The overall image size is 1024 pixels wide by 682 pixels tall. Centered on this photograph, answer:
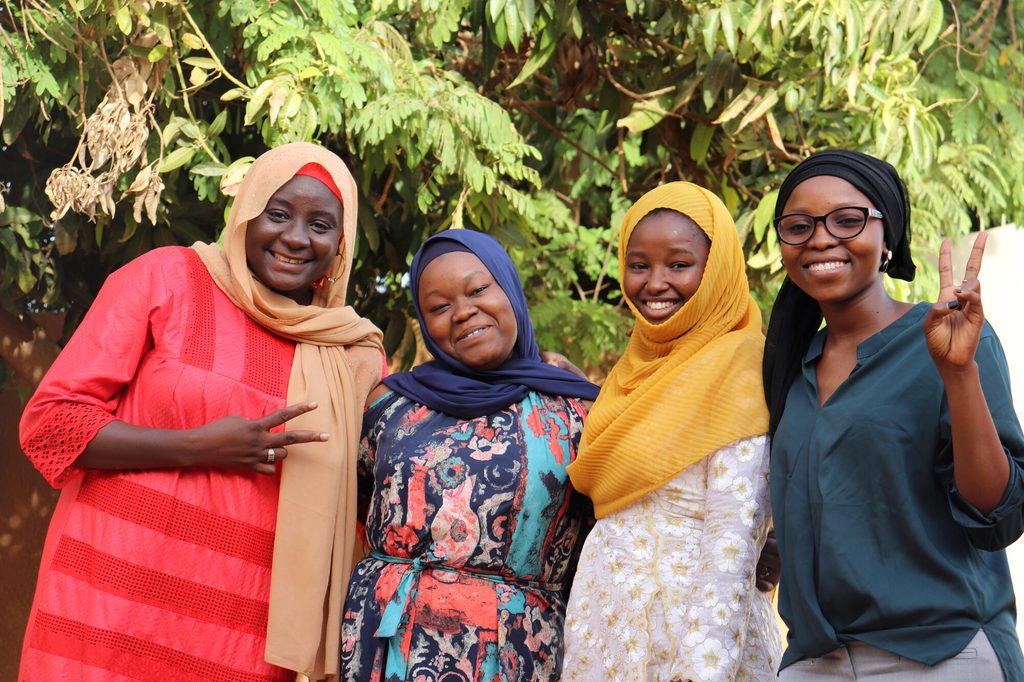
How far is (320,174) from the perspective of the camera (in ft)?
10.2

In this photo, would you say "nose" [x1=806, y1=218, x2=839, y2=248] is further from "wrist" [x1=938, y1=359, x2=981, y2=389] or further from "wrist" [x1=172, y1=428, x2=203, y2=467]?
"wrist" [x1=172, y1=428, x2=203, y2=467]

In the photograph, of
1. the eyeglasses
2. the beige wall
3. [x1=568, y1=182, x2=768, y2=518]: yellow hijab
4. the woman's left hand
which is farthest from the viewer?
→ the beige wall

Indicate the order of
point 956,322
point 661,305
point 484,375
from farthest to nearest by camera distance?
point 484,375 → point 661,305 → point 956,322

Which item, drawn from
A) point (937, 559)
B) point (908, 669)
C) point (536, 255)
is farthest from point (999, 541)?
point (536, 255)

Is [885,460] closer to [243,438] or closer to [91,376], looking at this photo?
[243,438]

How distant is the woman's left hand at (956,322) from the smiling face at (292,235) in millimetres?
1642

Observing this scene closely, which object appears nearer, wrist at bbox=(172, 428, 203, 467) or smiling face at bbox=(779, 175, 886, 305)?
smiling face at bbox=(779, 175, 886, 305)

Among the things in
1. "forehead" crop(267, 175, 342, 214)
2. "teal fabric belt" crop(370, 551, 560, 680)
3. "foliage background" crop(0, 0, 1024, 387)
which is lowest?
"teal fabric belt" crop(370, 551, 560, 680)

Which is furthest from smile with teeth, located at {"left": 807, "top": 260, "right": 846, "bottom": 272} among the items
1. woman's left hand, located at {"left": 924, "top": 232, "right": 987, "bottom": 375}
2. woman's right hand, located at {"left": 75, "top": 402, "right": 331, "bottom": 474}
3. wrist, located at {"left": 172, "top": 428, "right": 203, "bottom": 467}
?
wrist, located at {"left": 172, "top": 428, "right": 203, "bottom": 467}

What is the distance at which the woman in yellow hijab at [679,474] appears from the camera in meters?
2.50

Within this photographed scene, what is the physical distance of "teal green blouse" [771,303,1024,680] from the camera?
2.11 m

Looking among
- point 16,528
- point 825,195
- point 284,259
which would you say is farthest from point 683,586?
point 16,528

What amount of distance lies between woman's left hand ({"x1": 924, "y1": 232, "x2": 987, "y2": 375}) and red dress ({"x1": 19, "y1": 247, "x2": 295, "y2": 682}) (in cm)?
165

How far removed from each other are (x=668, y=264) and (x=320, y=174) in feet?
3.26
